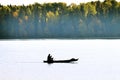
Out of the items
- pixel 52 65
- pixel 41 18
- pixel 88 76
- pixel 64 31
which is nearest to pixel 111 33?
pixel 64 31

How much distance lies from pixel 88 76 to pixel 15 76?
24.2 ft

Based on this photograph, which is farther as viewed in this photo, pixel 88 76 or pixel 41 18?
pixel 41 18

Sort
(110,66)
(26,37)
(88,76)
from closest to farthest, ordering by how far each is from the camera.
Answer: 1. (88,76)
2. (110,66)
3. (26,37)

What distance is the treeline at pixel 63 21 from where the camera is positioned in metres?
146

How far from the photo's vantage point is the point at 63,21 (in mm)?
149375

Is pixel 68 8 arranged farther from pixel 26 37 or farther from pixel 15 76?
pixel 15 76

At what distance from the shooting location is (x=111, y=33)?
476ft

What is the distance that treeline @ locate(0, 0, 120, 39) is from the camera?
145875mm

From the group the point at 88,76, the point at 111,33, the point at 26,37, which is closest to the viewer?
the point at 88,76

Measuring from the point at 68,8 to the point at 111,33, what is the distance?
19873mm

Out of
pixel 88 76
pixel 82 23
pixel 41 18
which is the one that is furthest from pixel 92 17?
pixel 88 76

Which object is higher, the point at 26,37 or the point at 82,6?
the point at 82,6

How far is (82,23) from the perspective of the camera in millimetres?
147375

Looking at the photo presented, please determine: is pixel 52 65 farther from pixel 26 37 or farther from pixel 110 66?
pixel 26 37
